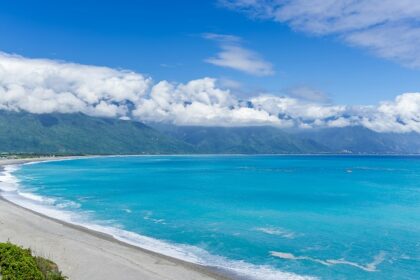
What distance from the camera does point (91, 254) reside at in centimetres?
3575

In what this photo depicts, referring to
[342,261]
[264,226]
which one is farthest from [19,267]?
[264,226]

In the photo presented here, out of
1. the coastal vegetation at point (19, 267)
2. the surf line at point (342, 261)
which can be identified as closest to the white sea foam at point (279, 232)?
the surf line at point (342, 261)

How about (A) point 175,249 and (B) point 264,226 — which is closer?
(A) point 175,249

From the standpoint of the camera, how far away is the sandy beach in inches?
1229

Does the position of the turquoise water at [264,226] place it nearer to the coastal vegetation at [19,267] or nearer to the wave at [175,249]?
the wave at [175,249]

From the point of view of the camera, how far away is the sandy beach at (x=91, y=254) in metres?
31.2

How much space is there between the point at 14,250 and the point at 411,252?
37.9 m

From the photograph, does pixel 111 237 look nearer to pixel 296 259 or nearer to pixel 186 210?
pixel 296 259

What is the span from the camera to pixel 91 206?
234 ft

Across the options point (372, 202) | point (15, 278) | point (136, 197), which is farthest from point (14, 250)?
point (372, 202)

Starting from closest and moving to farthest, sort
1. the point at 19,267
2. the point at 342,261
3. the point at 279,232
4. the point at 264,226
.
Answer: the point at 19,267 < the point at 342,261 < the point at 279,232 < the point at 264,226

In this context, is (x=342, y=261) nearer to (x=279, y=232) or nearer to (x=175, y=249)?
(x=279, y=232)

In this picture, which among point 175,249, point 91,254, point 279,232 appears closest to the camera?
point 91,254

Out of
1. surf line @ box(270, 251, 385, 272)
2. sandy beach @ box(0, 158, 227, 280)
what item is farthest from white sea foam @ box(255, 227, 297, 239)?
sandy beach @ box(0, 158, 227, 280)
